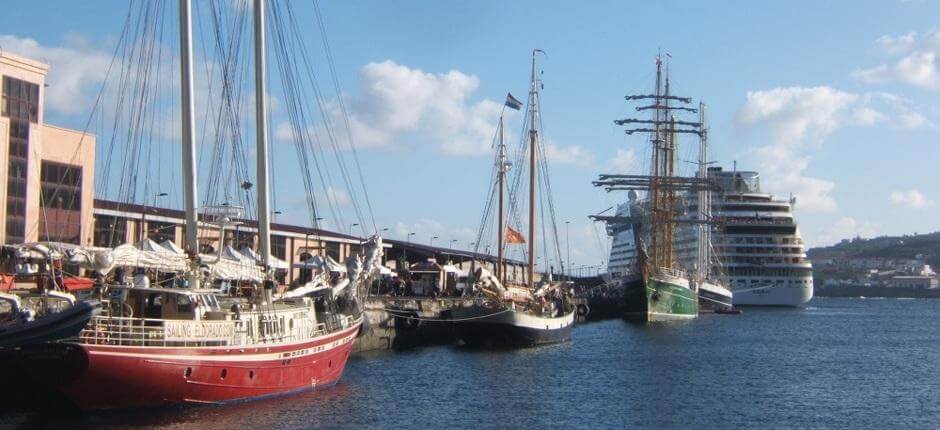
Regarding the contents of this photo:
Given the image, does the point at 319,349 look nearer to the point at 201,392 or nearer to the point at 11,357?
the point at 201,392

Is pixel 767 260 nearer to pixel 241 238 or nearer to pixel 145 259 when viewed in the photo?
pixel 241 238

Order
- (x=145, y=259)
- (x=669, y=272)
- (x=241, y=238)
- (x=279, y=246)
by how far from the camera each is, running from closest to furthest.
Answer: (x=145, y=259)
(x=241, y=238)
(x=279, y=246)
(x=669, y=272)

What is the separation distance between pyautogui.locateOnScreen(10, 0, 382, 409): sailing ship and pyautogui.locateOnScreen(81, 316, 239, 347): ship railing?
1.5 inches

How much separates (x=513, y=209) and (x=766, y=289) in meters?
75.6

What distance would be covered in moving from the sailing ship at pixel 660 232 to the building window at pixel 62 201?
55852 millimetres

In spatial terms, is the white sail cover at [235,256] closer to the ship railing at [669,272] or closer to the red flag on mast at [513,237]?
the red flag on mast at [513,237]

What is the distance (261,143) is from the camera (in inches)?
1708

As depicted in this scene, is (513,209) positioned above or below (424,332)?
above

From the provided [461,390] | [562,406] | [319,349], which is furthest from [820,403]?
[319,349]

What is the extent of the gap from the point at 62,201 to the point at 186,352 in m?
32.4

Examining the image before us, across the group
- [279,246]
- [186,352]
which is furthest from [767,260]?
[186,352]

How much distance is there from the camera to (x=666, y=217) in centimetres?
12294

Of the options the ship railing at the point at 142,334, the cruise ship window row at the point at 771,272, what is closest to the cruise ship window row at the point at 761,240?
the cruise ship window row at the point at 771,272

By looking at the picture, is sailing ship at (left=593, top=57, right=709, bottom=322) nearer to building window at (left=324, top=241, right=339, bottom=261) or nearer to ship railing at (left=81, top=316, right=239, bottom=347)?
building window at (left=324, top=241, right=339, bottom=261)
